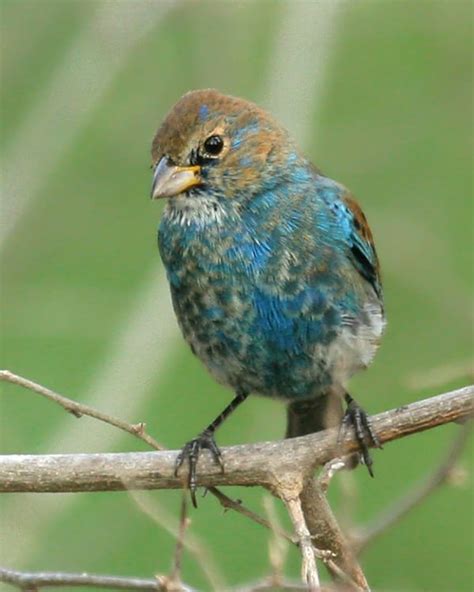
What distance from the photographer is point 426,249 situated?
739cm

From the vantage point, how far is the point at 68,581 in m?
4.54

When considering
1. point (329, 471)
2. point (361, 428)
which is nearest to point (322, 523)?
point (329, 471)

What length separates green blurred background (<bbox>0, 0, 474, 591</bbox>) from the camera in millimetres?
6863

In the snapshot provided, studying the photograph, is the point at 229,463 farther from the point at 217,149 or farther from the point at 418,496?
the point at 217,149

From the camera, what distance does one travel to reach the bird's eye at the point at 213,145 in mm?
5766

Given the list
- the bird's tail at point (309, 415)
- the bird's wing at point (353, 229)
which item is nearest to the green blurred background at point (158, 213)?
the bird's tail at point (309, 415)

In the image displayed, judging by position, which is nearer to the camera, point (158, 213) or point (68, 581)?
point (68, 581)

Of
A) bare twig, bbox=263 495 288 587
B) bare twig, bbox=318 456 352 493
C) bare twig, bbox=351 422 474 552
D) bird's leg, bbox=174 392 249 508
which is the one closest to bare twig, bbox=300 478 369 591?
bare twig, bbox=318 456 352 493

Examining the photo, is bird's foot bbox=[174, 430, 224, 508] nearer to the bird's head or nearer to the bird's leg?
the bird's leg

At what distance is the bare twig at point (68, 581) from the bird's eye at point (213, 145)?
1826 mm

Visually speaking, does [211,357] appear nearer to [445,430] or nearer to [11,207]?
[11,207]

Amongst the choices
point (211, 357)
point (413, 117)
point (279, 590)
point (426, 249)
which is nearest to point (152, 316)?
point (211, 357)

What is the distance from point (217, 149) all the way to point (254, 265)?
460 mm

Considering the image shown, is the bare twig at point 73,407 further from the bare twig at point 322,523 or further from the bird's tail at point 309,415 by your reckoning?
the bird's tail at point 309,415
